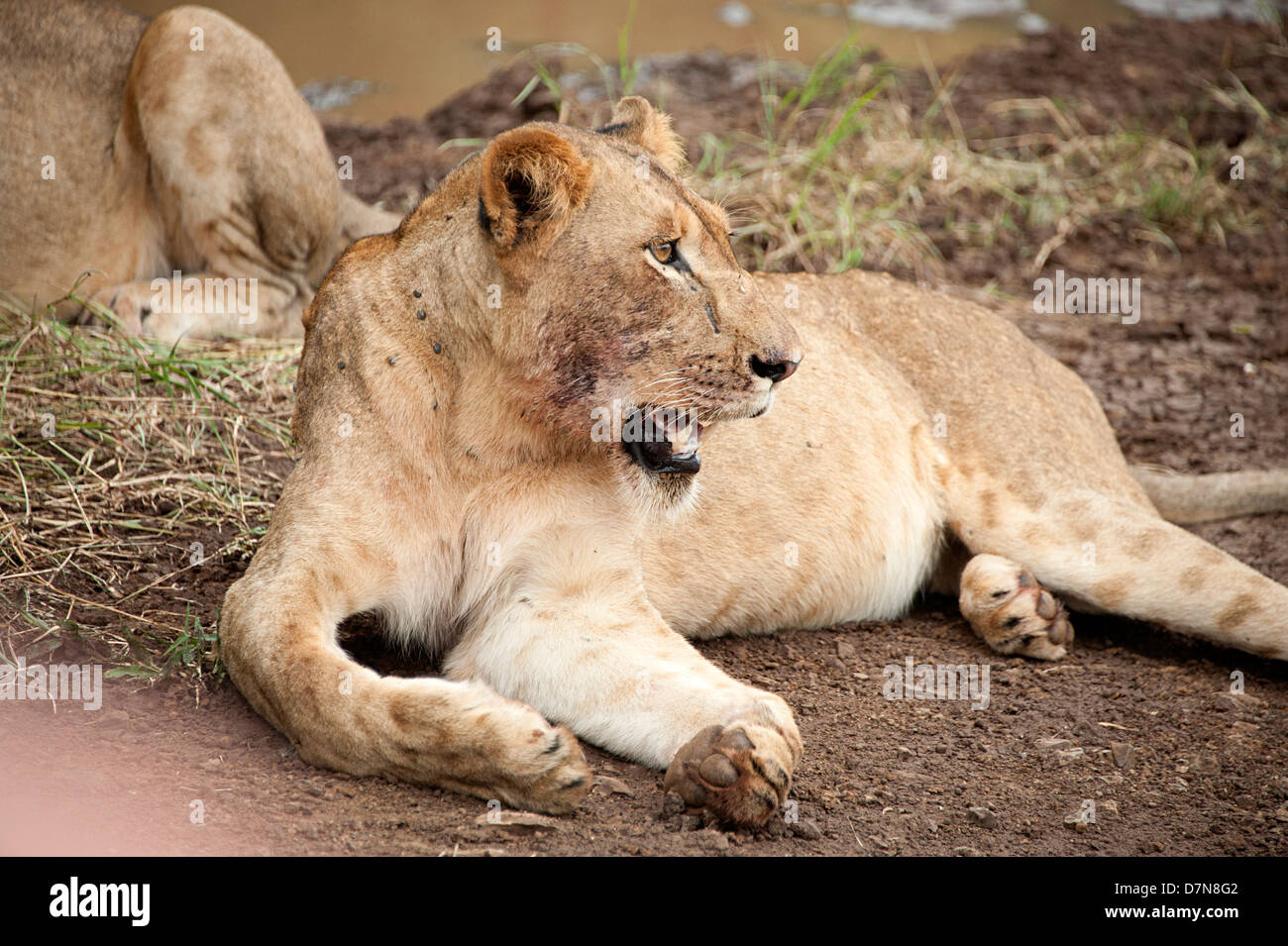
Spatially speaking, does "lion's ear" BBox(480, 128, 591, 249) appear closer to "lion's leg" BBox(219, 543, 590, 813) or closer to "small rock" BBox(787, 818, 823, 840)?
"lion's leg" BBox(219, 543, 590, 813)

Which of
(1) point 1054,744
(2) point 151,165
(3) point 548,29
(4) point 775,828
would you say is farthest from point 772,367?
(3) point 548,29

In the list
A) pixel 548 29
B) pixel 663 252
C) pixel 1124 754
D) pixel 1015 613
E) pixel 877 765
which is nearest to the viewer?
pixel 663 252

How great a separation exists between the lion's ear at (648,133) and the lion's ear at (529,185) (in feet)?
1.76

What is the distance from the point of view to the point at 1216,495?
16.9 feet

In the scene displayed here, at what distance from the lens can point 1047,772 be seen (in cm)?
355

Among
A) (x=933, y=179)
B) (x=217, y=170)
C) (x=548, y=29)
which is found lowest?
(x=217, y=170)

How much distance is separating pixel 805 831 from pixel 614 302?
4.16 ft

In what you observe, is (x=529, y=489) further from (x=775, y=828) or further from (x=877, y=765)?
(x=877, y=765)

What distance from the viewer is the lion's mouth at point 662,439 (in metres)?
3.22

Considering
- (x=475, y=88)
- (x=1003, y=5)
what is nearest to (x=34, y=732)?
(x=475, y=88)

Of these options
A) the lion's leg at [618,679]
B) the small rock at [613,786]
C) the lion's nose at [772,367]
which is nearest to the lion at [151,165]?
Result: the lion's leg at [618,679]

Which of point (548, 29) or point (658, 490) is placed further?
point (548, 29)

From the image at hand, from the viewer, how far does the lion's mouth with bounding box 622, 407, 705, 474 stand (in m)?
3.22

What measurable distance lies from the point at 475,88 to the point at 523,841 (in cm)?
728
